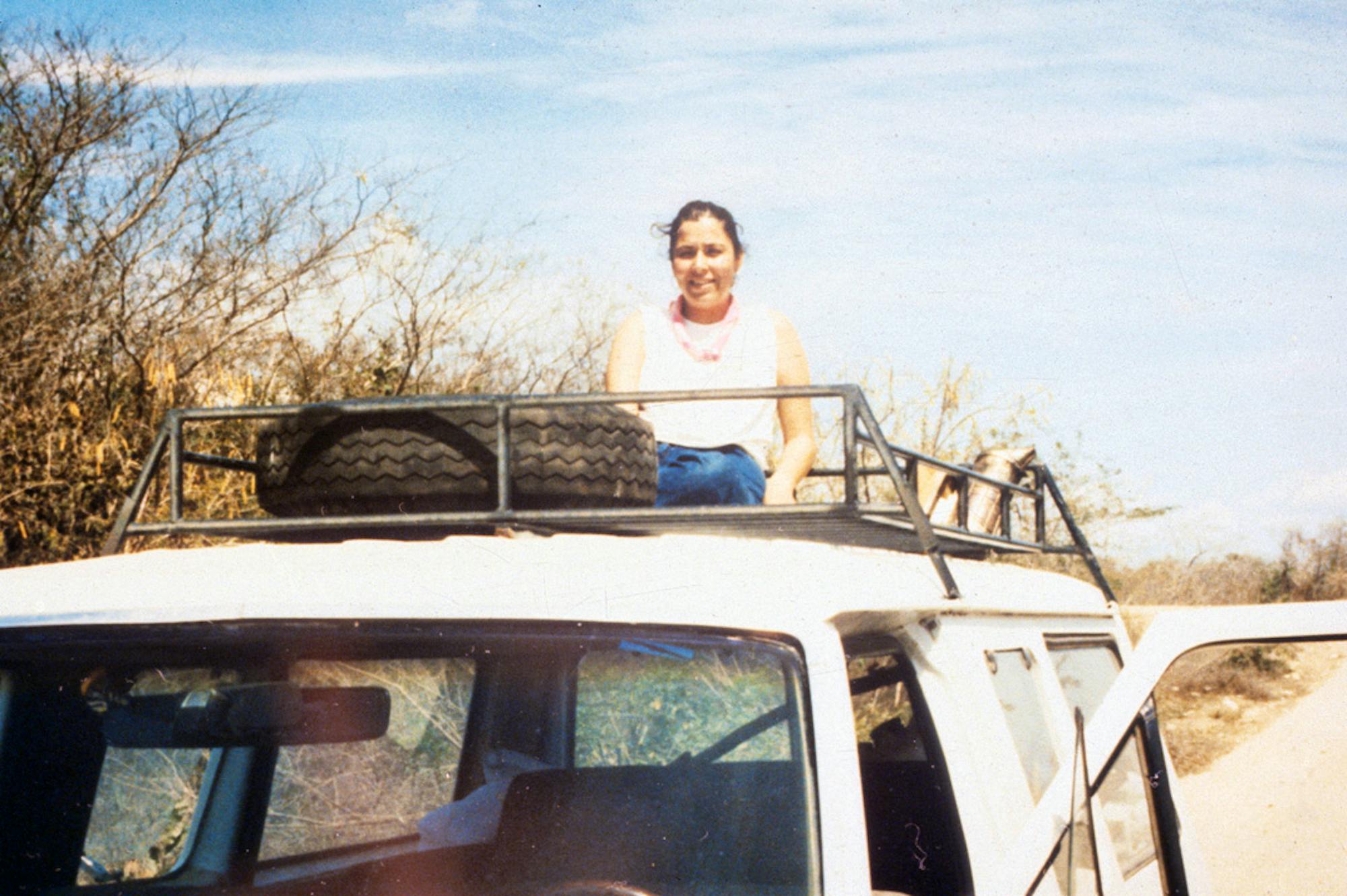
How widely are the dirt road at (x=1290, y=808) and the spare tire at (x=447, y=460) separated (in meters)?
1.33

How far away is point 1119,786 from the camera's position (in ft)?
10.1

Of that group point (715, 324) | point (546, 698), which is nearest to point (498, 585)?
point (546, 698)

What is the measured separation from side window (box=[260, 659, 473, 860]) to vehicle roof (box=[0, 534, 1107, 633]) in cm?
30

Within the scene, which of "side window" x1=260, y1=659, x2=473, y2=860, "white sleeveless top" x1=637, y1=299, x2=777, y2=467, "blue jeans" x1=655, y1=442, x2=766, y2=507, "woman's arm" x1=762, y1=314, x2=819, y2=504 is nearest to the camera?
"side window" x1=260, y1=659, x2=473, y2=860

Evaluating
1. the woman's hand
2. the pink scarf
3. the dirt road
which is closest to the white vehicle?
the dirt road

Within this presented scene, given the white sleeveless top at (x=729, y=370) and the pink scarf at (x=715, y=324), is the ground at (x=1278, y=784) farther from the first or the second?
the pink scarf at (x=715, y=324)

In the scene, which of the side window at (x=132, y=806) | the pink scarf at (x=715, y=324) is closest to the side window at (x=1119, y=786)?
the pink scarf at (x=715, y=324)

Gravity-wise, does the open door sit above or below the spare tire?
below

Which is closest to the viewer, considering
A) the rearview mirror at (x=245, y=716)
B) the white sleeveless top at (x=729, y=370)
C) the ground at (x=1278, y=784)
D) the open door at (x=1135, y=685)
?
the open door at (x=1135, y=685)

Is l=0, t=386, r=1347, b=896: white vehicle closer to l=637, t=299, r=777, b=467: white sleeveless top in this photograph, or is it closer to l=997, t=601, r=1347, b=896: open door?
l=997, t=601, r=1347, b=896: open door

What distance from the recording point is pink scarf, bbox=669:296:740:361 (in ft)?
12.3

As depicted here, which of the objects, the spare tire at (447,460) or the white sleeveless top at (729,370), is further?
the white sleeveless top at (729,370)

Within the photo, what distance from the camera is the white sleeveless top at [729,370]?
356cm

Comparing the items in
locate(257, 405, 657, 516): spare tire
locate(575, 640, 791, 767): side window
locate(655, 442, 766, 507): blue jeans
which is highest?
locate(257, 405, 657, 516): spare tire
